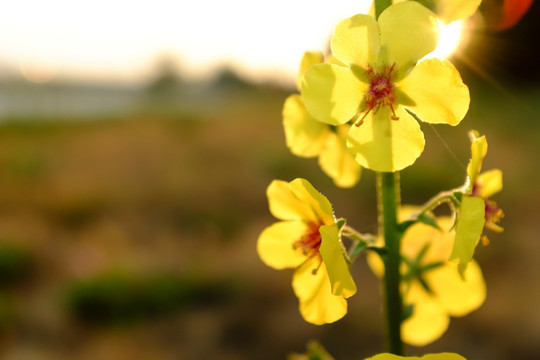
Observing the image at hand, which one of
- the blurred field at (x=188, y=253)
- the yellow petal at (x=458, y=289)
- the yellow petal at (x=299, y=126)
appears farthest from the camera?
the blurred field at (x=188, y=253)

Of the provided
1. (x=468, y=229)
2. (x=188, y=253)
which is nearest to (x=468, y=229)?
(x=468, y=229)

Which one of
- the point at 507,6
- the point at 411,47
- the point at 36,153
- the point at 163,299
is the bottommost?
the point at 411,47

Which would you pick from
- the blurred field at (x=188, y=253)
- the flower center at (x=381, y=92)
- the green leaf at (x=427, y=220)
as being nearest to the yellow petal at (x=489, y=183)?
the green leaf at (x=427, y=220)

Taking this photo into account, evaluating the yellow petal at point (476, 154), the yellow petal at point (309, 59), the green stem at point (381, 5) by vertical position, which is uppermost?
the yellow petal at point (309, 59)

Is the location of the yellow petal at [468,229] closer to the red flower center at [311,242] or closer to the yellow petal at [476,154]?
the yellow petal at [476,154]

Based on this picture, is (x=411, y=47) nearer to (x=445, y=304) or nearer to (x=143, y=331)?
(x=445, y=304)

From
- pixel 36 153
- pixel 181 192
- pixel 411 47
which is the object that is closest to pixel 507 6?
pixel 411 47

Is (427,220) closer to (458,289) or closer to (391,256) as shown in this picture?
(391,256)
